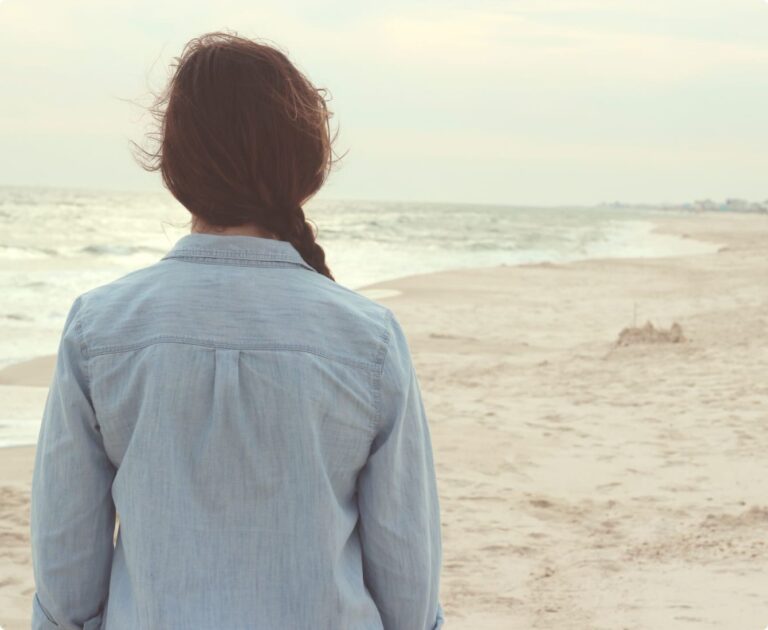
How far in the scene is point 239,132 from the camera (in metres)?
1.24

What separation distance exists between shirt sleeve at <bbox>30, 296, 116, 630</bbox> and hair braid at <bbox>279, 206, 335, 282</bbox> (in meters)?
0.30

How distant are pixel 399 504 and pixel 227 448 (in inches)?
10.1

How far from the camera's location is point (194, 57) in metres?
1.28

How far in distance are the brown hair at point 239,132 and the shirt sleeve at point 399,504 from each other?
0.80ft

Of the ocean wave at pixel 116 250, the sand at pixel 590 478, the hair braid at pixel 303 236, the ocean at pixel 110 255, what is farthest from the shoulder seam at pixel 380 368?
the ocean wave at pixel 116 250

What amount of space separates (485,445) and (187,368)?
4.39 metres

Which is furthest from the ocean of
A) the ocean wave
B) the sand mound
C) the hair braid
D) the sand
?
the sand mound

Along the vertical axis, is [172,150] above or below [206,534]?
above

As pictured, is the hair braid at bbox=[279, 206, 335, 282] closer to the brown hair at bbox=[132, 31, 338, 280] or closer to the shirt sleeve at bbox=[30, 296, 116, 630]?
the brown hair at bbox=[132, 31, 338, 280]

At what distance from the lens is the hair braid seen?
4.34 feet

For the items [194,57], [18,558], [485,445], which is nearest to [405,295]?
[485,445]

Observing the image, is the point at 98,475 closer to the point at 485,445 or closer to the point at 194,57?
the point at 194,57

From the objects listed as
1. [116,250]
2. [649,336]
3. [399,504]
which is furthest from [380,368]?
[116,250]

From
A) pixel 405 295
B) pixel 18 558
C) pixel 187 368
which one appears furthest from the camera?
pixel 405 295
